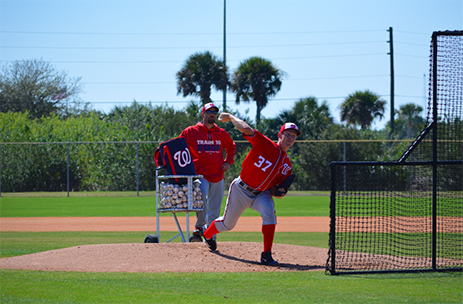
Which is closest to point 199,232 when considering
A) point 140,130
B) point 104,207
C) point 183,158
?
point 183,158

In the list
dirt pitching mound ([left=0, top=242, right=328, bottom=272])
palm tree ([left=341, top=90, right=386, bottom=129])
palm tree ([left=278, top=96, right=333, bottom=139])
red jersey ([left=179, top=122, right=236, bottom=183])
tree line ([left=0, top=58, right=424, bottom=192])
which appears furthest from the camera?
palm tree ([left=341, top=90, right=386, bottom=129])

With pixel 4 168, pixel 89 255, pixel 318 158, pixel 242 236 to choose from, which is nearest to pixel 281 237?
pixel 242 236

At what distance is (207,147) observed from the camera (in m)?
8.63

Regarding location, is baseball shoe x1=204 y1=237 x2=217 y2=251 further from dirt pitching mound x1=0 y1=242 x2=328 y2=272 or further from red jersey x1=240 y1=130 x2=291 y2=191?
red jersey x1=240 y1=130 x2=291 y2=191

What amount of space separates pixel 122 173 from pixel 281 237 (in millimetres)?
15451

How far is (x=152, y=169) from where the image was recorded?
2455 cm

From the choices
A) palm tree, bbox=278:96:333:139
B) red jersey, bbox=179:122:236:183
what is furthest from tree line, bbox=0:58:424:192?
red jersey, bbox=179:122:236:183

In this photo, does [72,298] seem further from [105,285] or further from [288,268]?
[288,268]

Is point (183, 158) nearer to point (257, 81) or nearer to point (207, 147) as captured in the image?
point (207, 147)

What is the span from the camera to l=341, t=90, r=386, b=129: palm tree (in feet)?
149

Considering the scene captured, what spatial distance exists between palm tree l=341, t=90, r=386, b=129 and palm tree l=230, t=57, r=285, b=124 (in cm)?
817

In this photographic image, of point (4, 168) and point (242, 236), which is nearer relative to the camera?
point (242, 236)

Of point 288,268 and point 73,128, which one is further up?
point 73,128

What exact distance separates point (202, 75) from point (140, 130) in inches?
406
